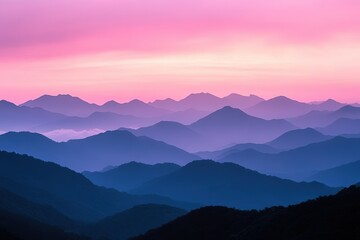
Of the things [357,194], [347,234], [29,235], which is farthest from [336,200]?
[29,235]

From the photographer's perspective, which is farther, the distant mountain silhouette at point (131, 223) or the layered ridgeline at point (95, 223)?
the distant mountain silhouette at point (131, 223)

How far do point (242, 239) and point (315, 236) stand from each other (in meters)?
15.8

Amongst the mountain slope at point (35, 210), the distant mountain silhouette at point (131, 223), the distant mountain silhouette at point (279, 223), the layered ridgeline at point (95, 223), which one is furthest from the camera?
the mountain slope at point (35, 210)

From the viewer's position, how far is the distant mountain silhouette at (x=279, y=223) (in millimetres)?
67438

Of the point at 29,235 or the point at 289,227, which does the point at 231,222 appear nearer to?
the point at 289,227

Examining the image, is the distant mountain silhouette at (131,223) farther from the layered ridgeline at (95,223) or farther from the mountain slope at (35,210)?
the mountain slope at (35,210)

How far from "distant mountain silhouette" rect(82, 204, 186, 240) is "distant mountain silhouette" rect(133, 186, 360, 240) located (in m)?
63.9

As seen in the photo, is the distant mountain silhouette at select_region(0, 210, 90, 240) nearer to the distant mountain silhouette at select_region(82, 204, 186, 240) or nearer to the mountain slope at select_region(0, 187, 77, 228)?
the distant mountain silhouette at select_region(82, 204, 186, 240)

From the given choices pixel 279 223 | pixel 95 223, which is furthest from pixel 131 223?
pixel 279 223

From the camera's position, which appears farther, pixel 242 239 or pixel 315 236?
pixel 242 239

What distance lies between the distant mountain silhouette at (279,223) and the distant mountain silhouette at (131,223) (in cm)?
6387

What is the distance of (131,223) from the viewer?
183750mm

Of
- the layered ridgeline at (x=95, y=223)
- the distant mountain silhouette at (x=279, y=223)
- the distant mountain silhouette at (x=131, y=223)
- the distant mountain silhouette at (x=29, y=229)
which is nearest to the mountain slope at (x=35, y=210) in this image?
the layered ridgeline at (x=95, y=223)

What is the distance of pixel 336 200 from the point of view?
8062 centimetres
